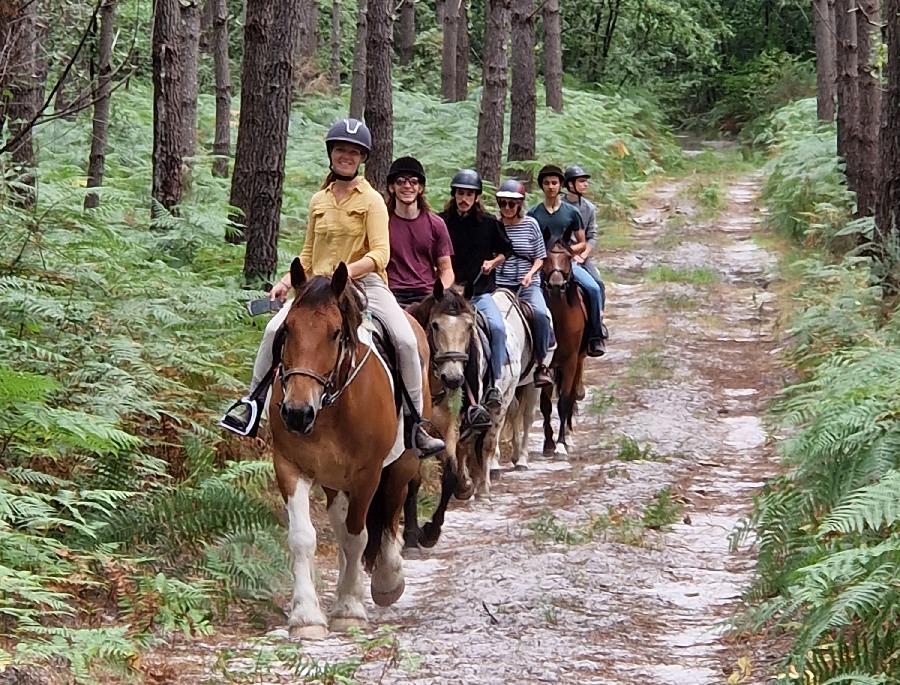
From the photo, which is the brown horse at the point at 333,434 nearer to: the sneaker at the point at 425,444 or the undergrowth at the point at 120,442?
the sneaker at the point at 425,444

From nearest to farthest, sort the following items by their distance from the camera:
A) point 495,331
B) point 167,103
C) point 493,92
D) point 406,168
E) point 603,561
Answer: point 603,561 → point 406,168 → point 495,331 → point 167,103 → point 493,92

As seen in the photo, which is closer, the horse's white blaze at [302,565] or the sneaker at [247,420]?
the horse's white blaze at [302,565]

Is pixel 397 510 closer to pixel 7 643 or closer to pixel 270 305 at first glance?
pixel 270 305

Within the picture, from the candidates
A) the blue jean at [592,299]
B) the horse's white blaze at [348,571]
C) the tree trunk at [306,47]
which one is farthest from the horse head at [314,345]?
the tree trunk at [306,47]

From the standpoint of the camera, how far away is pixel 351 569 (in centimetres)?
773

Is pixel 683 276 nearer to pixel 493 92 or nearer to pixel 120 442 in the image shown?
pixel 493 92

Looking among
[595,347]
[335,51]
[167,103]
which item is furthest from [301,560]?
[335,51]

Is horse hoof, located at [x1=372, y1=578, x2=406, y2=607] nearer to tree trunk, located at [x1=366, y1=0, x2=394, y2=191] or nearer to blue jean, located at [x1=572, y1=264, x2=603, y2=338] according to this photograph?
blue jean, located at [x1=572, y1=264, x2=603, y2=338]

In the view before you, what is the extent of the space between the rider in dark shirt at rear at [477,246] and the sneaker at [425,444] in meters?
3.27

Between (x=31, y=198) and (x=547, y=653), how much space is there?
767cm

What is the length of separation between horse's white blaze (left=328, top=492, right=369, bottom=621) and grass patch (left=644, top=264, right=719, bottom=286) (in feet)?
54.1

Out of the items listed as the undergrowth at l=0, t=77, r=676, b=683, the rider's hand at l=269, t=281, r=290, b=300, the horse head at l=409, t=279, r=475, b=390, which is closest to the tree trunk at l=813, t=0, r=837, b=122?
the undergrowth at l=0, t=77, r=676, b=683

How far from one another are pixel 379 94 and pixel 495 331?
697 cm

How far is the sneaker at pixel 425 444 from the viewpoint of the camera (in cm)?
818
